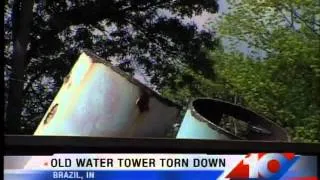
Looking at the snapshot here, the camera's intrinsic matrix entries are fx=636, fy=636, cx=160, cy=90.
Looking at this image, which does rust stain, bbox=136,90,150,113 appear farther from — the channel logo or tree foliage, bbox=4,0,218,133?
the channel logo

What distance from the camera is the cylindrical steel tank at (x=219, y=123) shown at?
3.09m

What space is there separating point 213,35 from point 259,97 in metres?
0.48

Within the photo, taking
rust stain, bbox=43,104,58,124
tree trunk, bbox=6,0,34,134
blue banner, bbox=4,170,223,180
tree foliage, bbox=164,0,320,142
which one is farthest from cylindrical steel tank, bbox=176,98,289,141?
tree trunk, bbox=6,0,34,134

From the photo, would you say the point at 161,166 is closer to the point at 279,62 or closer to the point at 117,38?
the point at 117,38

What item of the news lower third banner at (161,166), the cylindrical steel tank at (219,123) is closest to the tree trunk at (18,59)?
the news lower third banner at (161,166)

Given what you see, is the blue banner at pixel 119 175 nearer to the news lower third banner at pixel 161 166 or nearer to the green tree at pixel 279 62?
the news lower third banner at pixel 161 166

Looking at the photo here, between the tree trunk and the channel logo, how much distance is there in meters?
1.07

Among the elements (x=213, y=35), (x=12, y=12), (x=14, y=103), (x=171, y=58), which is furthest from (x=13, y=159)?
(x=213, y=35)

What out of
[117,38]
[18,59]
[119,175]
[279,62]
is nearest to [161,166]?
[119,175]

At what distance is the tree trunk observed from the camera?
310 centimetres

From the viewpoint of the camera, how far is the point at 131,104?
3.09 m

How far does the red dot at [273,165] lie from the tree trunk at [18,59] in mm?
1210

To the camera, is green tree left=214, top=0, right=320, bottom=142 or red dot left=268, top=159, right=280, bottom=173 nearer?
red dot left=268, top=159, right=280, bottom=173

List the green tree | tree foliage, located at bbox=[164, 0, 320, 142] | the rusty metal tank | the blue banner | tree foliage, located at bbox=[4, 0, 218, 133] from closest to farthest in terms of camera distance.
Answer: the blue banner, the rusty metal tank, tree foliage, located at bbox=[4, 0, 218, 133], tree foliage, located at bbox=[164, 0, 320, 142], the green tree
